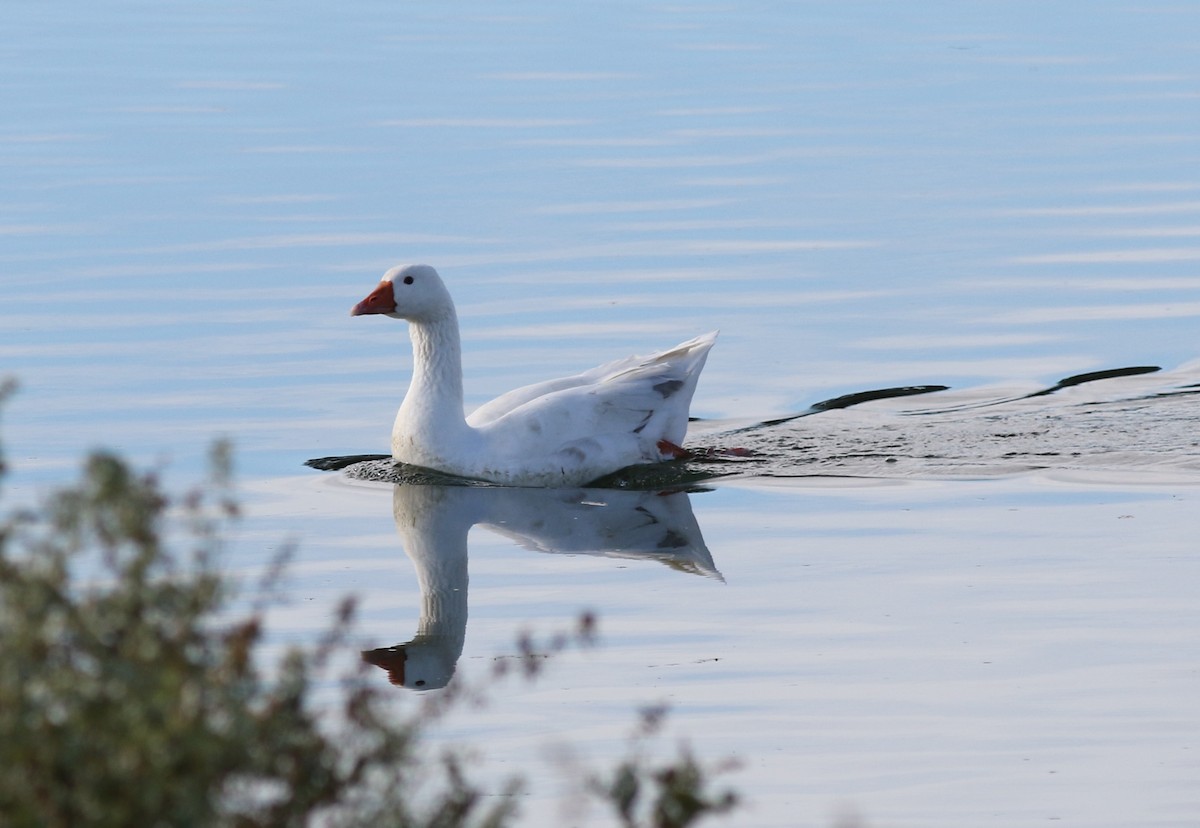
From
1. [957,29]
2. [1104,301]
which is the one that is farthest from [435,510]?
[957,29]

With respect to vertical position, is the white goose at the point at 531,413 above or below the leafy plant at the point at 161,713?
above

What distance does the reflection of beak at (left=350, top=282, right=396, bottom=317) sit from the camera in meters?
12.6

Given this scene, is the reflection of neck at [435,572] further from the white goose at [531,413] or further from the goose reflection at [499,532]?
the white goose at [531,413]

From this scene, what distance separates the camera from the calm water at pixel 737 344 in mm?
7824

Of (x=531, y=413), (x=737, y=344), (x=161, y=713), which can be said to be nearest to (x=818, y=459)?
(x=531, y=413)

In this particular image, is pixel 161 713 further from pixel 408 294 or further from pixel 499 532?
pixel 408 294

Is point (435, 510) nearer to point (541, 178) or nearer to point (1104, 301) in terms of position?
point (1104, 301)

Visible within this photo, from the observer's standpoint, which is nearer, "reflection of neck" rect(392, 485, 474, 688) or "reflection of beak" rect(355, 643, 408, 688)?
"reflection of beak" rect(355, 643, 408, 688)

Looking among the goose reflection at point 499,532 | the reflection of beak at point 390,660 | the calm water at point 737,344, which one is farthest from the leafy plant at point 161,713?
the goose reflection at point 499,532

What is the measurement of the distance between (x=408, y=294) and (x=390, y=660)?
452cm

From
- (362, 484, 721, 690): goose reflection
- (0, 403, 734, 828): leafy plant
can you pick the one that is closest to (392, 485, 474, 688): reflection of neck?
(362, 484, 721, 690): goose reflection

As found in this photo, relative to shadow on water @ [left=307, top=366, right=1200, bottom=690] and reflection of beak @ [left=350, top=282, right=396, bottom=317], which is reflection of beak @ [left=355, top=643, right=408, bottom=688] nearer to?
shadow on water @ [left=307, top=366, right=1200, bottom=690]

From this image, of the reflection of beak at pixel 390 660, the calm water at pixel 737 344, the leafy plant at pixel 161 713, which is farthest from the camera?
the reflection of beak at pixel 390 660

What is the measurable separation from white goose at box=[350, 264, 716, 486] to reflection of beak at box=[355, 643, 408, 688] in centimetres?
337
